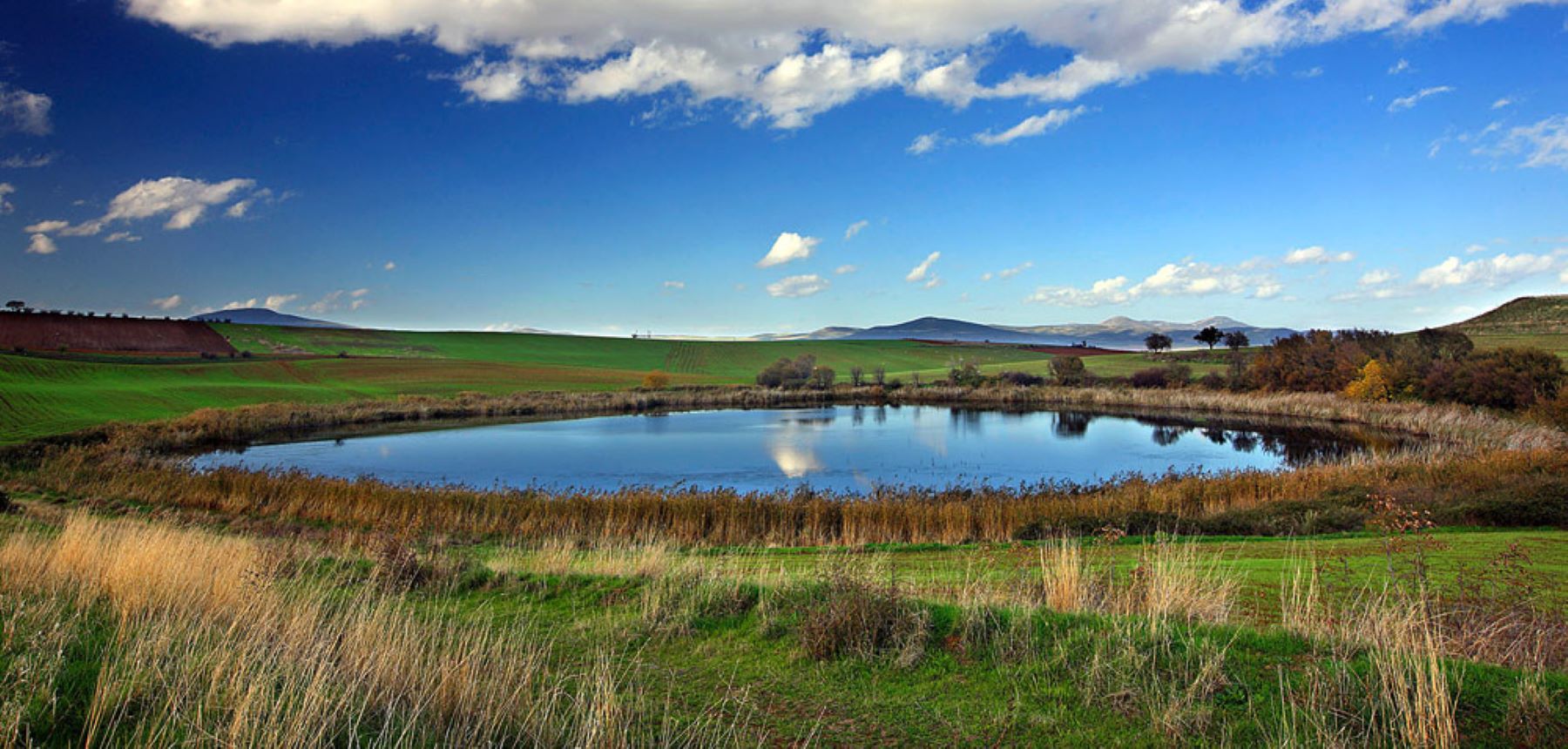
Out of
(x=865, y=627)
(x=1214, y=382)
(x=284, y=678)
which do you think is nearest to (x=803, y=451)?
(x=865, y=627)

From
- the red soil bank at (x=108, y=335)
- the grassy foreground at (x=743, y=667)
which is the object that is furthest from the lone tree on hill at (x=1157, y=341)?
the red soil bank at (x=108, y=335)

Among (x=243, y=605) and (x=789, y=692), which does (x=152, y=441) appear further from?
(x=789, y=692)

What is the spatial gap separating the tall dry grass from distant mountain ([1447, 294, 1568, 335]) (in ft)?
269

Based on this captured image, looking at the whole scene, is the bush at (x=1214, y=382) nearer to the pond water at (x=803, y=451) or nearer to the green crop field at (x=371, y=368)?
the pond water at (x=803, y=451)

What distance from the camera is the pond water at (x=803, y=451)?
27.5 m

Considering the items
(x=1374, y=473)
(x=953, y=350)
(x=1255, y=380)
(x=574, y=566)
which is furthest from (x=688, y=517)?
(x=953, y=350)

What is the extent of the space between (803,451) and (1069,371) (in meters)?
45.3

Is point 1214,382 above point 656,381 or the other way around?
above

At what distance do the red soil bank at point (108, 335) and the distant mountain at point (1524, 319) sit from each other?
387 ft

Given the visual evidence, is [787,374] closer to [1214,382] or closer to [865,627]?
[1214,382]

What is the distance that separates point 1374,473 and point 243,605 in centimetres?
2449

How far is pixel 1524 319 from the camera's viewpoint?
70.9 meters

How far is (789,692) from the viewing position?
5.74 meters

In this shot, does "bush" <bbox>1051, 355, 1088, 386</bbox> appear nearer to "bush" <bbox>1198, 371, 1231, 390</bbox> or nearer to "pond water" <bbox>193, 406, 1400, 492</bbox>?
"bush" <bbox>1198, 371, 1231, 390</bbox>
